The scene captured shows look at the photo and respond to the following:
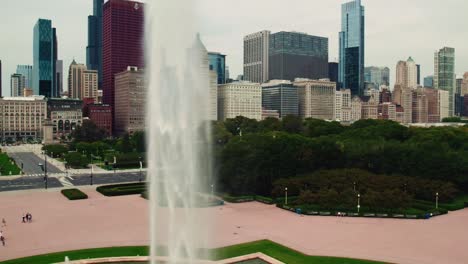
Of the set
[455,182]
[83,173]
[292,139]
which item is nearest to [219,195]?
[292,139]

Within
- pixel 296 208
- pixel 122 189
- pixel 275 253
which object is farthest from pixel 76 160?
pixel 275 253

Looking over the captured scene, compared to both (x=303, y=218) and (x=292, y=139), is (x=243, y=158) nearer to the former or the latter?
(x=292, y=139)

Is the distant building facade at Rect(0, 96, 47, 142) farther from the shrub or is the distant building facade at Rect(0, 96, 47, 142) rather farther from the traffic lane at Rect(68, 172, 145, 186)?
the traffic lane at Rect(68, 172, 145, 186)

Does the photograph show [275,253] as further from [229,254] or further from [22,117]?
[22,117]

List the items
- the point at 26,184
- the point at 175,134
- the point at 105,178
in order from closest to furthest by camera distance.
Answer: the point at 175,134 < the point at 26,184 < the point at 105,178

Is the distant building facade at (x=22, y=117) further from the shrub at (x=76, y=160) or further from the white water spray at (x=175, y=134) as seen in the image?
the white water spray at (x=175, y=134)

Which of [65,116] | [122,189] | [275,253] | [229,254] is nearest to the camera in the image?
[229,254]
